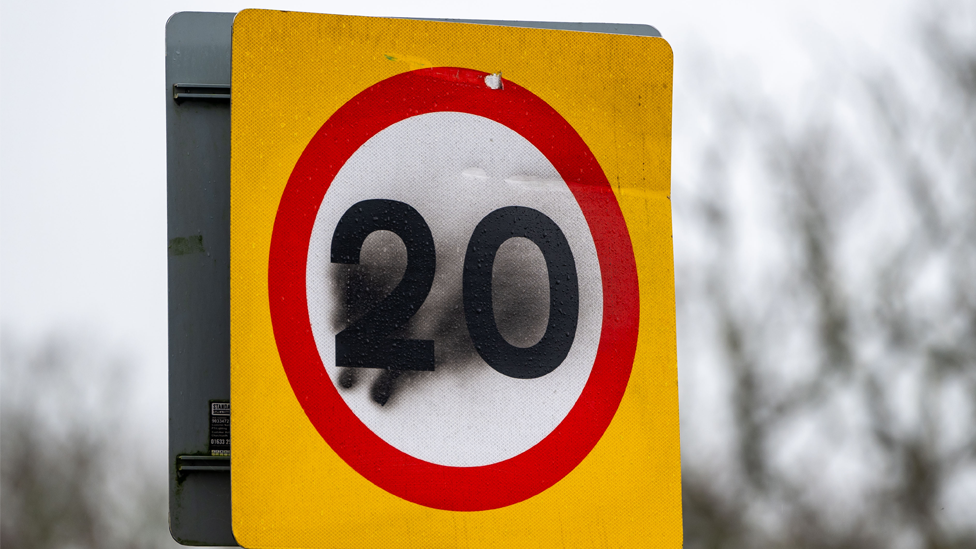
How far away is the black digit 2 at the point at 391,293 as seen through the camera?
1.24 metres

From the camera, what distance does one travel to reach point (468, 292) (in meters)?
1.28

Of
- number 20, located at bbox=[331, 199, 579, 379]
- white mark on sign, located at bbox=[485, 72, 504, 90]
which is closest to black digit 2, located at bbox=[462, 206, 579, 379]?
number 20, located at bbox=[331, 199, 579, 379]

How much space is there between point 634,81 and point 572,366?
1.41ft

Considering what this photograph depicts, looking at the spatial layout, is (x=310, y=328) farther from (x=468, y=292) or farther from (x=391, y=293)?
(x=468, y=292)

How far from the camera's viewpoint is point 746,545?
1029 cm

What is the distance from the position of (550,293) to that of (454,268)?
14cm

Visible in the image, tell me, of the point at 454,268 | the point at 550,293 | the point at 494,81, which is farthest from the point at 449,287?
the point at 494,81

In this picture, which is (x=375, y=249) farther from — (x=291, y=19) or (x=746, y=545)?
(x=746, y=545)

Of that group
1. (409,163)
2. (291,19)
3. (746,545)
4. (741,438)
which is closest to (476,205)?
(409,163)

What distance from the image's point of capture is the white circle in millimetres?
1234

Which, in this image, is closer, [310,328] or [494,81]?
[310,328]

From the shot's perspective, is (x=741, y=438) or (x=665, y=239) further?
(x=741, y=438)

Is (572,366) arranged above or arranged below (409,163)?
below

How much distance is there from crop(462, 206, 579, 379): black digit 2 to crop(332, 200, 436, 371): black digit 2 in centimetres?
6
